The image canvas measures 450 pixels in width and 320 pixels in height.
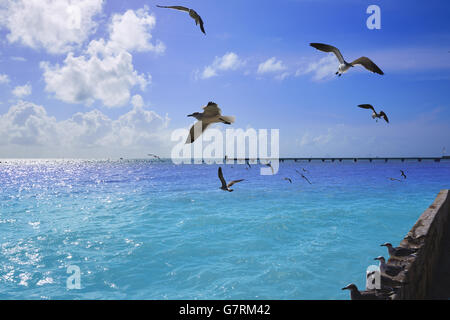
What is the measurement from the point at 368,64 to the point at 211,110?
161 inches

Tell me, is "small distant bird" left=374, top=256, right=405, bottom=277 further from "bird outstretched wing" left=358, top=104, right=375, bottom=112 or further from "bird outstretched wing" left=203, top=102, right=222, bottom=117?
"bird outstretched wing" left=203, top=102, right=222, bottom=117

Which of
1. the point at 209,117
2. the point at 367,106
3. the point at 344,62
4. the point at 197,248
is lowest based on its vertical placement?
the point at 197,248

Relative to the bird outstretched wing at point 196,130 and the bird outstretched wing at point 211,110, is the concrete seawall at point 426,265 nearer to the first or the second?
the bird outstretched wing at point 196,130

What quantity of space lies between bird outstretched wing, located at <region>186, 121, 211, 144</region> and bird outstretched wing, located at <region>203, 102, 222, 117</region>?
0.94 feet

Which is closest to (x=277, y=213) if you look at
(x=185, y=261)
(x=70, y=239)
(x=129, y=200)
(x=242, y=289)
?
(x=185, y=261)

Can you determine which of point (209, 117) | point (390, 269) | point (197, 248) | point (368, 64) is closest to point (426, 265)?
point (390, 269)

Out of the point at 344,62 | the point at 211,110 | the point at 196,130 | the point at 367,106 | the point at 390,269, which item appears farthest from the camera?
the point at 367,106

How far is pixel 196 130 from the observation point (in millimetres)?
5832

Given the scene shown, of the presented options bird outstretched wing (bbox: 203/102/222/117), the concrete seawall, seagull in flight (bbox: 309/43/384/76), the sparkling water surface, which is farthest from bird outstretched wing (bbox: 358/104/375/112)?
the sparkling water surface

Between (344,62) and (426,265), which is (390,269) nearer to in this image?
(426,265)

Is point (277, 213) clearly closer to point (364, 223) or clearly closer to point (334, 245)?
point (364, 223)

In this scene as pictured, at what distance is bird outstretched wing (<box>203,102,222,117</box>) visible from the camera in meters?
6.30

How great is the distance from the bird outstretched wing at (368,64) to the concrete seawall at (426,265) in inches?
180
